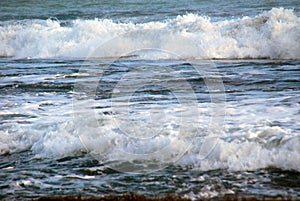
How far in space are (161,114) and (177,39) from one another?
32.7 ft

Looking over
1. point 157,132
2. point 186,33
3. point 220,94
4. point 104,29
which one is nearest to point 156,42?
point 186,33

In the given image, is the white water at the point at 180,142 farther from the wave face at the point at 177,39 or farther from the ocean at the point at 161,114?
the wave face at the point at 177,39

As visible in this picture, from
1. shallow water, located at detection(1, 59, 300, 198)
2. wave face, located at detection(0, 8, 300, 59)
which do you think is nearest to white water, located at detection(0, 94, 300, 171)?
shallow water, located at detection(1, 59, 300, 198)

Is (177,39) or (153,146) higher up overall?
(177,39)

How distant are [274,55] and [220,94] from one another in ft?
19.7

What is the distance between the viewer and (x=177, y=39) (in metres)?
17.7

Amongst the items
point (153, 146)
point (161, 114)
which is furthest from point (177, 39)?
point (153, 146)

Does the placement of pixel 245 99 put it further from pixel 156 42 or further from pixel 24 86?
pixel 156 42

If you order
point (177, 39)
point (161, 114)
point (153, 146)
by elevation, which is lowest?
point (153, 146)

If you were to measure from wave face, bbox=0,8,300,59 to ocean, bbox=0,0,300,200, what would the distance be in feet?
0.18

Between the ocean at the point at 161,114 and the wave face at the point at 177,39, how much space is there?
55mm

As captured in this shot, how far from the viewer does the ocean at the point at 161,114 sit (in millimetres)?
5516

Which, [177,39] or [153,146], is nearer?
[153,146]

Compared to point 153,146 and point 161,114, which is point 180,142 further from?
point 161,114
